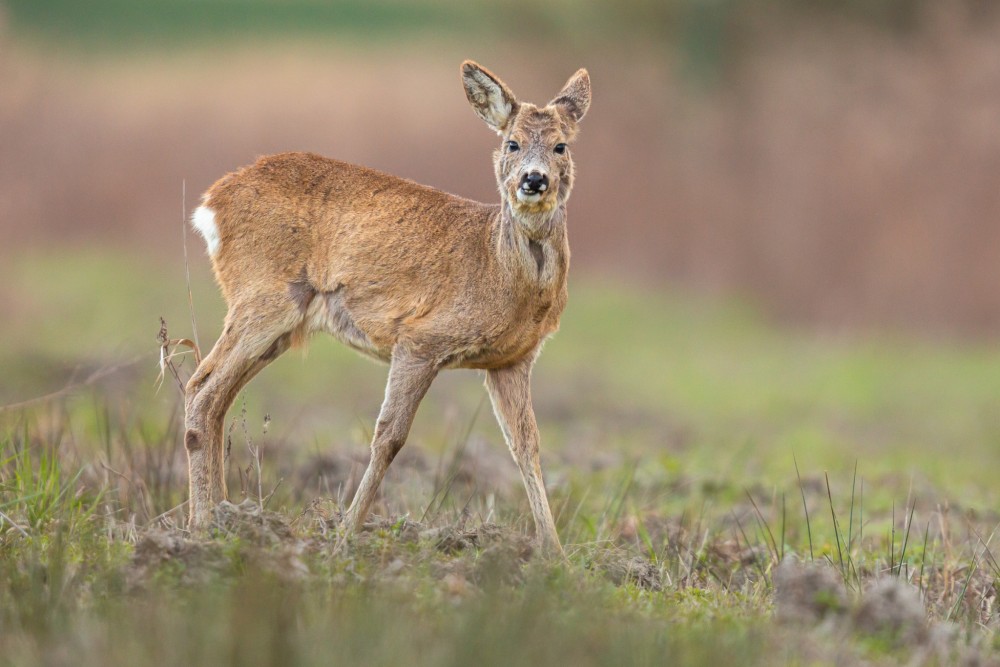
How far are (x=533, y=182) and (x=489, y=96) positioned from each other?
776 millimetres

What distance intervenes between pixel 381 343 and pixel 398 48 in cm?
2560

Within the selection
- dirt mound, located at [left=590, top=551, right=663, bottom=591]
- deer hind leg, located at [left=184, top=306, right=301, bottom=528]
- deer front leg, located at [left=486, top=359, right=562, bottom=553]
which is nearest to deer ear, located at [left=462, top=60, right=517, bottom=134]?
deer front leg, located at [left=486, top=359, right=562, bottom=553]

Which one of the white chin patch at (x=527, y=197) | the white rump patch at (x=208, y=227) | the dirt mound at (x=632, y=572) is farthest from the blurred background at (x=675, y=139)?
the dirt mound at (x=632, y=572)

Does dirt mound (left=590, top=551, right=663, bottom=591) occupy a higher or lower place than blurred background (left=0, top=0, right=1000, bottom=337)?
lower

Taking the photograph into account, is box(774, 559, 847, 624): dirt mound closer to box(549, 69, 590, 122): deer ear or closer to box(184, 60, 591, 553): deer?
box(184, 60, 591, 553): deer

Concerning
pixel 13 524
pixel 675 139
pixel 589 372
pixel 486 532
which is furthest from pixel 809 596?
pixel 675 139

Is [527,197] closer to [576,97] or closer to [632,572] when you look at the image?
[576,97]

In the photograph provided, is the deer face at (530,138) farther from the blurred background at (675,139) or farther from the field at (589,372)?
the blurred background at (675,139)

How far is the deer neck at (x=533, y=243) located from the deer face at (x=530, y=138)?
0.05 m

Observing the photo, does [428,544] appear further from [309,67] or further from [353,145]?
[309,67]

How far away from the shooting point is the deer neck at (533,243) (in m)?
6.88

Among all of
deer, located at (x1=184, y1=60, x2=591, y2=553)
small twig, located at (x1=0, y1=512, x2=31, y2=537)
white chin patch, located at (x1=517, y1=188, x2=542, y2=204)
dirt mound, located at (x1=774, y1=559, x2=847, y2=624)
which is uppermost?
white chin patch, located at (x1=517, y1=188, x2=542, y2=204)

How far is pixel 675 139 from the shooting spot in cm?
2386

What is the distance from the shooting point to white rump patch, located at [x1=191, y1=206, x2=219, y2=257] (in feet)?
24.3
